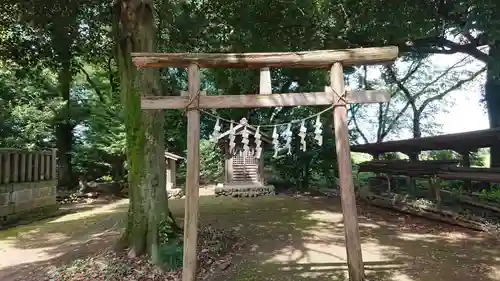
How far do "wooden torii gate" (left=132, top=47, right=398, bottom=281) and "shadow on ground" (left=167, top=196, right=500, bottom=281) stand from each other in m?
1.71

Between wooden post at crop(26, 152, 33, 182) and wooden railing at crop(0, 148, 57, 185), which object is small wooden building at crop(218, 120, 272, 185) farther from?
wooden post at crop(26, 152, 33, 182)

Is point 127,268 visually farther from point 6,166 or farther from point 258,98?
point 6,166

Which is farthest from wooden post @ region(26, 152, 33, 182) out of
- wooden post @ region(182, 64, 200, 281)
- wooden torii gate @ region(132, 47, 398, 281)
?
wooden post @ region(182, 64, 200, 281)

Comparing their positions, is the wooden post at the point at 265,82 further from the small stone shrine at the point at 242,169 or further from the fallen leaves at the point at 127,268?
the small stone shrine at the point at 242,169

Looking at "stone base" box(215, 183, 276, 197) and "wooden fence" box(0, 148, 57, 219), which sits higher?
"wooden fence" box(0, 148, 57, 219)

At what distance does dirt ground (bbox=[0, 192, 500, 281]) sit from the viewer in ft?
19.3

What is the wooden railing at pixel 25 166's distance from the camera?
11047mm

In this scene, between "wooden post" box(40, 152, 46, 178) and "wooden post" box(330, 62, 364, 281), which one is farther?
"wooden post" box(40, 152, 46, 178)

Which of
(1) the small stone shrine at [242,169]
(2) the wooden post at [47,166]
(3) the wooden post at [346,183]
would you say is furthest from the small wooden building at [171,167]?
(3) the wooden post at [346,183]

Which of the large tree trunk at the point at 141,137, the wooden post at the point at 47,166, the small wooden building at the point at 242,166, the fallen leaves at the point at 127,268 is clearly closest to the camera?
the fallen leaves at the point at 127,268

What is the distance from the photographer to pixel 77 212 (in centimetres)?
1412

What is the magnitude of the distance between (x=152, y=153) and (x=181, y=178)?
1721 cm

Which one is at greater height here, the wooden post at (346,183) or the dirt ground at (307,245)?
the wooden post at (346,183)

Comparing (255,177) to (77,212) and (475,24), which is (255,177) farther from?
(475,24)
